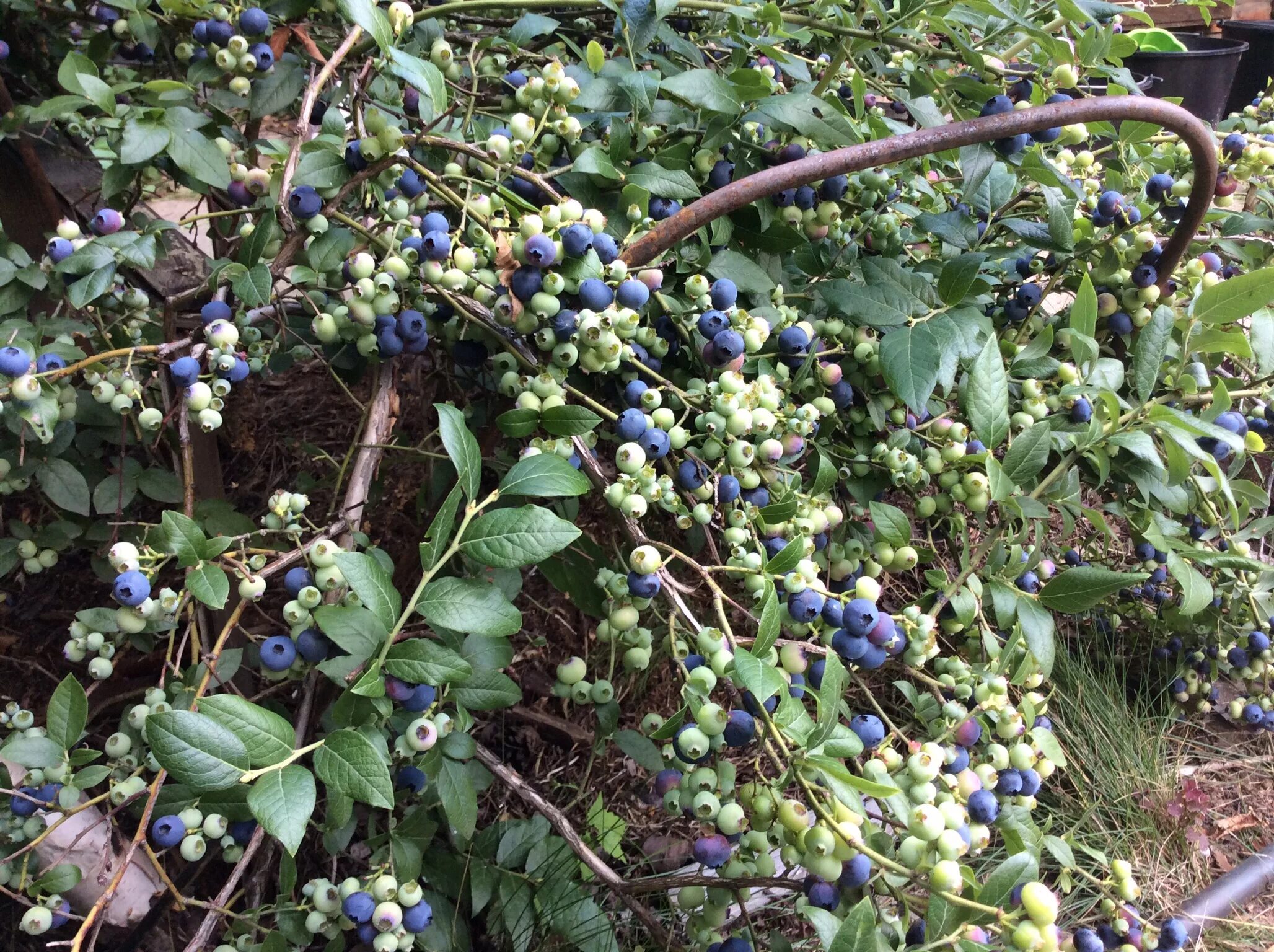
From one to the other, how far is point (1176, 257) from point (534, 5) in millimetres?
1107

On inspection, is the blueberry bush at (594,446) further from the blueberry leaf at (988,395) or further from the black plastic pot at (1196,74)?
the black plastic pot at (1196,74)

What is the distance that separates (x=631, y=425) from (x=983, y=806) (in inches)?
22.5

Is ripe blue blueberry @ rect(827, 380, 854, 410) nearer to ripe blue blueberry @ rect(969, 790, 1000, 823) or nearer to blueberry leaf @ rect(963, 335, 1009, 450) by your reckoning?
blueberry leaf @ rect(963, 335, 1009, 450)

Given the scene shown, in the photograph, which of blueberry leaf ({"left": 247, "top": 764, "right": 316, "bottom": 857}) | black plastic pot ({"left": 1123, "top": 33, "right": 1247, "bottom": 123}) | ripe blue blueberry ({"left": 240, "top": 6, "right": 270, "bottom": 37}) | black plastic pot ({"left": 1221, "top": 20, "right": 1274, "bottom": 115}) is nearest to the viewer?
blueberry leaf ({"left": 247, "top": 764, "right": 316, "bottom": 857})

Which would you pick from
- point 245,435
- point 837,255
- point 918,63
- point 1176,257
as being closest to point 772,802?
point 837,255

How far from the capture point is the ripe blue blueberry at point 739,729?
2.85ft

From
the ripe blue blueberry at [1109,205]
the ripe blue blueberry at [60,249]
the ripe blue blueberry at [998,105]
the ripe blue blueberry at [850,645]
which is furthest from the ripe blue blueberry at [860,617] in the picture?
the ripe blue blueberry at [60,249]

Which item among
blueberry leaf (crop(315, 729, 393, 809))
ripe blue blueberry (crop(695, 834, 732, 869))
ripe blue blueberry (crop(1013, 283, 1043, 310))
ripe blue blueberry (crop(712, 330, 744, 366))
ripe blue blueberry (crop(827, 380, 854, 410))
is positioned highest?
ripe blue blueberry (crop(712, 330, 744, 366))

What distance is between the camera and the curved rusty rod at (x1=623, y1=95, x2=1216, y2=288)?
1055 millimetres

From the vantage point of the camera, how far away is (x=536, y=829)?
4.44ft

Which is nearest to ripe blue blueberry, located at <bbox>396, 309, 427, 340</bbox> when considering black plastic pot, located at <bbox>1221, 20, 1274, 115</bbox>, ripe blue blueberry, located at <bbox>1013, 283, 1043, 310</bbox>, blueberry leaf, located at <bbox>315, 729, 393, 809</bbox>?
blueberry leaf, located at <bbox>315, 729, 393, 809</bbox>

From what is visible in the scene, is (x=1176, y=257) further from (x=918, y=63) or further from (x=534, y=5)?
(x=534, y=5)

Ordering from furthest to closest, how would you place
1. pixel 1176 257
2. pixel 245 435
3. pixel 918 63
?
pixel 245 435, pixel 918 63, pixel 1176 257

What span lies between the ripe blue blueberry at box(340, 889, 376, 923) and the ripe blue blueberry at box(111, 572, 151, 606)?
40cm
